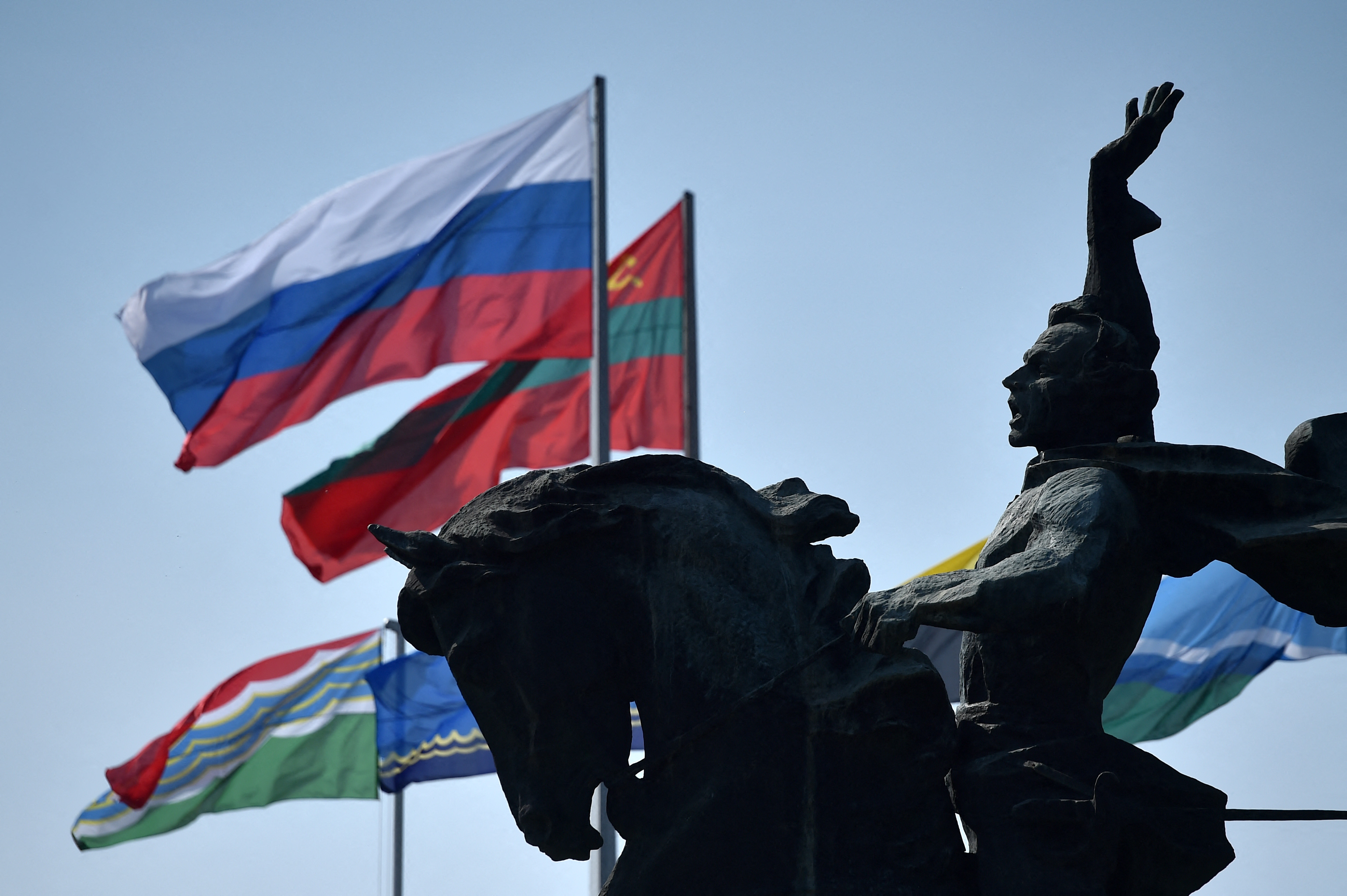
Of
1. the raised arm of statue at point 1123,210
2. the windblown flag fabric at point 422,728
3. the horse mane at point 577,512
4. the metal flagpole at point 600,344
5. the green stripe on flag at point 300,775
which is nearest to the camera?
the horse mane at point 577,512

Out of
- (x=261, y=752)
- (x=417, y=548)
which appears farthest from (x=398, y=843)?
(x=417, y=548)

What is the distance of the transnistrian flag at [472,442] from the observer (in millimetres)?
13234

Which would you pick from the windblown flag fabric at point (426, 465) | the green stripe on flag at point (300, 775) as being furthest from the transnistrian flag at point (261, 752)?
the windblown flag fabric at point (426, 465)

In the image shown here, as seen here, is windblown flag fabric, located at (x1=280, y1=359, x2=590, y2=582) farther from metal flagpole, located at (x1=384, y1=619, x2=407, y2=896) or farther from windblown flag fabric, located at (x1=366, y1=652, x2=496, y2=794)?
metal flagpole, located at (x1=384, y1=619, x2=407, y2=896)

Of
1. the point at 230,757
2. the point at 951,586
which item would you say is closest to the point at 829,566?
the point at 951,586

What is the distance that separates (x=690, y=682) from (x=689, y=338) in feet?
33.1

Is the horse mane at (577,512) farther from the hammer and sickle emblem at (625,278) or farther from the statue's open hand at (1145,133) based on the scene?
→ the hammer and sickle emblem at (625,278)

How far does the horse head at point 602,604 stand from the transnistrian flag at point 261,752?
1172 centimetres

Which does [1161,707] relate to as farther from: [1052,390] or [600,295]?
[1052,390]

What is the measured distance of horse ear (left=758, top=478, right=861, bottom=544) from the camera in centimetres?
373

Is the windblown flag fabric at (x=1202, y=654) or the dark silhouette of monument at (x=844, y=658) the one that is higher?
the windblown flag fabric at (x=1202, y=654)

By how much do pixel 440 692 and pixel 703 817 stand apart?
11401 millimetres

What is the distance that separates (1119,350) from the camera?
4016 millimetres

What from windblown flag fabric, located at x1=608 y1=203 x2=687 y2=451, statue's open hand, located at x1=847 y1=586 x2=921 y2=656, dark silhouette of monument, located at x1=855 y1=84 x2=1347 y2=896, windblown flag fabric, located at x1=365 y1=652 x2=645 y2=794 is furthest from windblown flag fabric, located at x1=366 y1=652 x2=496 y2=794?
statue's open hand, located at x1=847 y1=586 x2=921 y2=656
